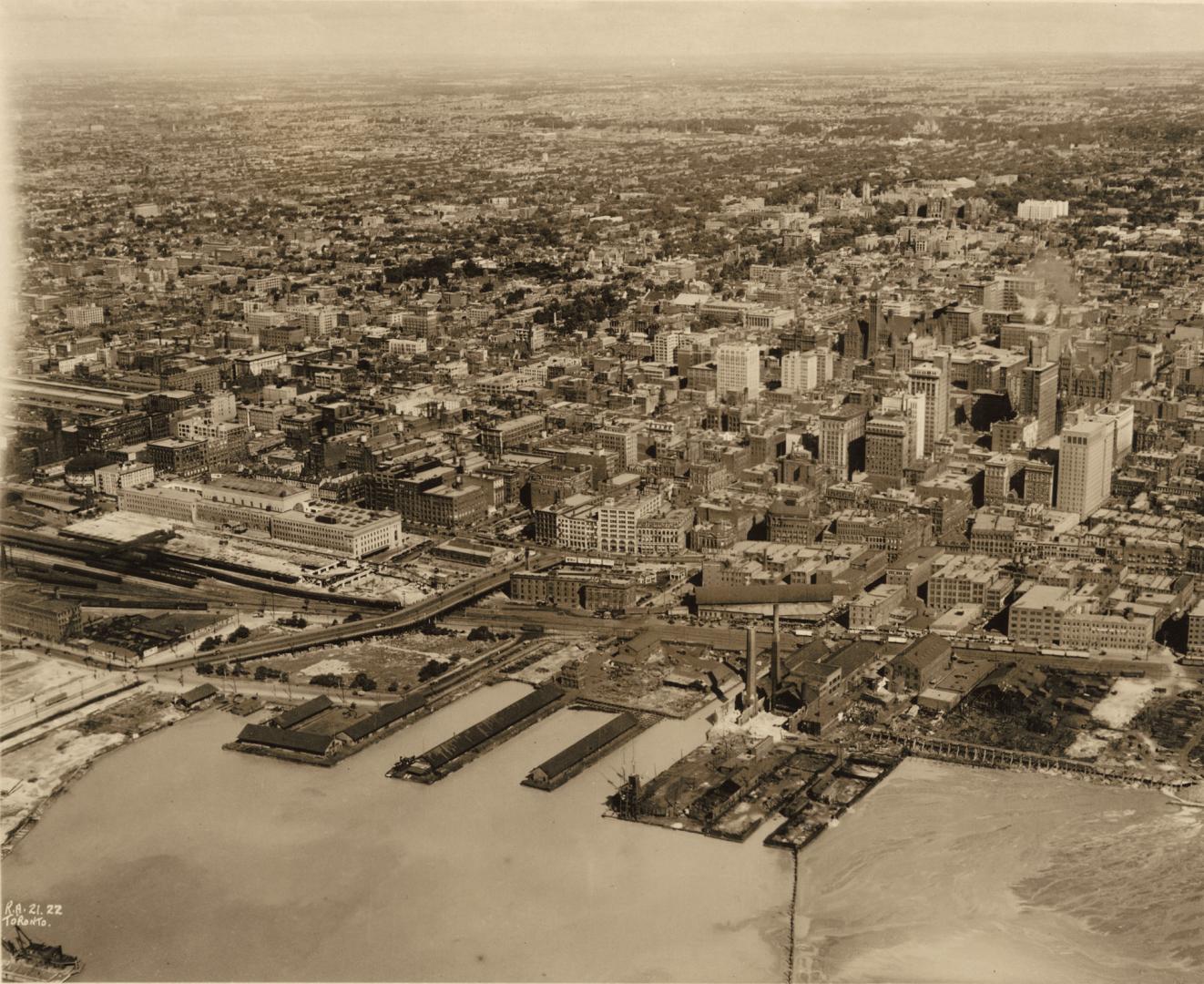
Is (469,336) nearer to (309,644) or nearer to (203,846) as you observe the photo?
(309,644)

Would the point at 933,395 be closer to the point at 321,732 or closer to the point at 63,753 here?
the point at 321,732

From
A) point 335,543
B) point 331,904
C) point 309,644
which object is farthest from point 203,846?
point 335,543

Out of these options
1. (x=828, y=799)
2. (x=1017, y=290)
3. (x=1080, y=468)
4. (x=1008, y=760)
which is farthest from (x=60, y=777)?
(x=1017, y=290)

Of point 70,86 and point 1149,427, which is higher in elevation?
point 70,86

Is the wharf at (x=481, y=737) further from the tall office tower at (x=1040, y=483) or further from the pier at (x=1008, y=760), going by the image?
the tall office tower at (x=1040, y=483)

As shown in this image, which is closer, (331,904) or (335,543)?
(331,904)

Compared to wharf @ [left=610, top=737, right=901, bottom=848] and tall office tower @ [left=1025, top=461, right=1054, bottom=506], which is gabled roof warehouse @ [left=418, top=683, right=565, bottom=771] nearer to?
wharf @ [left=610, top=737, right=901, bottom=848]

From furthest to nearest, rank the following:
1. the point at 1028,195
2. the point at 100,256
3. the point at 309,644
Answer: the point at 1028,195, the point at 100,256, the point at 309,644
